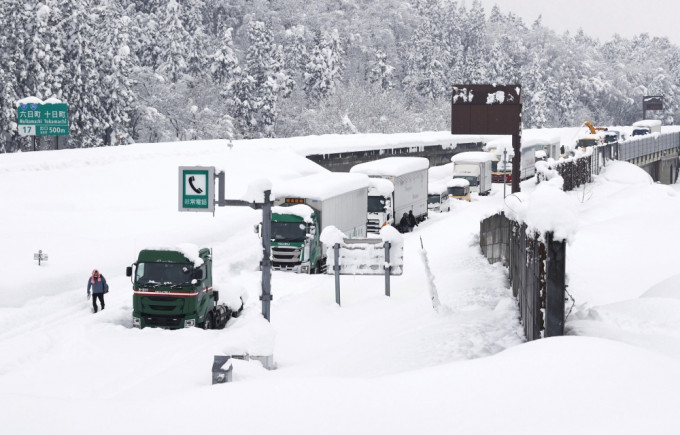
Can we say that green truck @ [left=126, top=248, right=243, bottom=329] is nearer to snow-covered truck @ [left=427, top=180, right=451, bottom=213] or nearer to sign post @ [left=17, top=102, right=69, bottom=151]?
sign post @ [left=17, top=102, right=69, bottom=151]

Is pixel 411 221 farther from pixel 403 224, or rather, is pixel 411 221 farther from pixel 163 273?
pixel 163 273

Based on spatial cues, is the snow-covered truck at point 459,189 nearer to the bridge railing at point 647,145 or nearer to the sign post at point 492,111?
the sign post at point 492,111

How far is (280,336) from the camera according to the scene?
20281 millimetres

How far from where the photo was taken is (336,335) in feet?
66.2

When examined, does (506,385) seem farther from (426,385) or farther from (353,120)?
(353,120)

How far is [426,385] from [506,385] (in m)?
0.91

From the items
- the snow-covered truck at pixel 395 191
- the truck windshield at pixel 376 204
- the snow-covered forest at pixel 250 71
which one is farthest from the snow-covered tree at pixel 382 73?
the truck windshield at pixel 376 204

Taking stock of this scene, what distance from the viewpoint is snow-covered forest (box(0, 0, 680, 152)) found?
237ft

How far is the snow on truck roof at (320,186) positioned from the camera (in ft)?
112

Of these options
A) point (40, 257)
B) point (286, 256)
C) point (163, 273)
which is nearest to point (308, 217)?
point (286, 256)

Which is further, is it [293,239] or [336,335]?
[293,239]

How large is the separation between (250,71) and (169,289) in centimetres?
9181

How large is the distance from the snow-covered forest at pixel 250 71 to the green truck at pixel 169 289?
161 ft

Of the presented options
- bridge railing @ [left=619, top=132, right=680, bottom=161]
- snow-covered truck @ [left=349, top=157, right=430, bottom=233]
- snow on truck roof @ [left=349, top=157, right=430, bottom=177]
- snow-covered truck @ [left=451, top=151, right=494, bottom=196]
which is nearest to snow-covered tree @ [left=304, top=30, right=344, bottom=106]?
bridge railing @ [left=619, top=132, right=680, bottom=161]
